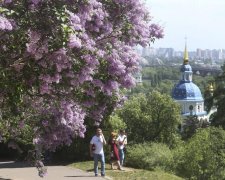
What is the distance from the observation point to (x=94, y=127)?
778 inches

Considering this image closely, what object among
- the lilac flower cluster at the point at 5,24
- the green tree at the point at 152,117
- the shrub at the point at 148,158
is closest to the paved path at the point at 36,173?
the shrub at the point at 148,158

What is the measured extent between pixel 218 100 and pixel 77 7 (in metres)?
48.9

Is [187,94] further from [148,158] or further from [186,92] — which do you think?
[148,158]

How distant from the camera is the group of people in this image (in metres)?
15.5

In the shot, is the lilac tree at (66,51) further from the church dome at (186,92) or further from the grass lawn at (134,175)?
the church dome at (186,92)

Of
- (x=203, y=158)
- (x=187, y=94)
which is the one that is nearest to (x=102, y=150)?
(x=203, y=158)

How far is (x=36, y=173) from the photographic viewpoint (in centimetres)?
1642

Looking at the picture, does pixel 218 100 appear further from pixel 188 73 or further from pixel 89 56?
pixel 89 56

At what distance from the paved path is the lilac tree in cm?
456

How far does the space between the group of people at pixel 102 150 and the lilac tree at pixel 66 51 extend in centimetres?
464

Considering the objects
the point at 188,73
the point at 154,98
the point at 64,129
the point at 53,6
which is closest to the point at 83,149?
the point at 64,129

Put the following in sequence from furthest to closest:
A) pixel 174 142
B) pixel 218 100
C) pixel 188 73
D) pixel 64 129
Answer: pixel 188 73
pixel 218 100
pixel 174 142
pixel 64 129

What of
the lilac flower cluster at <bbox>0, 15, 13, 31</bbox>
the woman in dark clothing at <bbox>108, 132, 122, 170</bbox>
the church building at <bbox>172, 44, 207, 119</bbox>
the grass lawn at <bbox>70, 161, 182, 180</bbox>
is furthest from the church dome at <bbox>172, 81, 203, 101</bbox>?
the lilac flower cluster at <bbox>0, 15, 13, 31</bbox>

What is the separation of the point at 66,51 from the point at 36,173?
33.7 ft
